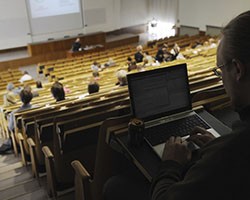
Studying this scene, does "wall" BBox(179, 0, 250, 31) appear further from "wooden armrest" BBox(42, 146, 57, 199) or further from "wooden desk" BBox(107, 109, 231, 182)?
"wooden desk" BBox(107, 109, 231, 182)

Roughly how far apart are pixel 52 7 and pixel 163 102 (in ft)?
45.4

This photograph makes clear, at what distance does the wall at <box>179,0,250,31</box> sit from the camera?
1352cm

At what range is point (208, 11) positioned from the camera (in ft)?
48.6

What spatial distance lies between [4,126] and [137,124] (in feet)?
15.5

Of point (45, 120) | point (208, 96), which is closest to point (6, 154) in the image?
point (45, 120)

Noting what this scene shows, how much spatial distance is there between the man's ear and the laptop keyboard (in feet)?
2.88

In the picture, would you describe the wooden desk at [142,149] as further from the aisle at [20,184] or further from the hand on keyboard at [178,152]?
the aisle at [20,184]

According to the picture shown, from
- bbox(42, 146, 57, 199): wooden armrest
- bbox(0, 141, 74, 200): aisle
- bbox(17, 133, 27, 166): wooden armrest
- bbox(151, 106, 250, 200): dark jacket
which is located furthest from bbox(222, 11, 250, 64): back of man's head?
bbox(17, 133, 27, 166): wooden armrest

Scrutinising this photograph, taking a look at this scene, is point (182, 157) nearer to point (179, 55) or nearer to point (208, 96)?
point (208, 96)

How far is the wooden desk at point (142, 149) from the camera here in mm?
1729

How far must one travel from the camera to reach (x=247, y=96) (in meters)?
1.18

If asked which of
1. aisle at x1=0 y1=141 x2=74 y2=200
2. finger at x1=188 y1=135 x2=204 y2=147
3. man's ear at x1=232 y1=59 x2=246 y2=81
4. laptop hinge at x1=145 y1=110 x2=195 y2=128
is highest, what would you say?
man's ear at x1=232 y1=59 x2=246 y2=81

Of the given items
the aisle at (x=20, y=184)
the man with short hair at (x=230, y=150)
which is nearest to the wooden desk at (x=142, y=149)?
the man with short hair at (x=230, y=150)

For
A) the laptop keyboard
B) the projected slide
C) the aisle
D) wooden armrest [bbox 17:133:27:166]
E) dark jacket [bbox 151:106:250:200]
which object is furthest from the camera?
the projected slide
